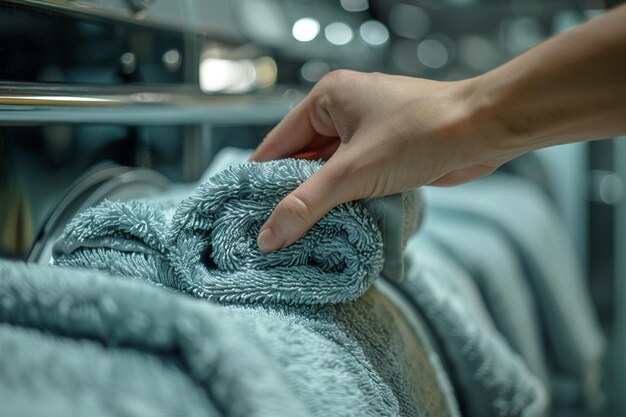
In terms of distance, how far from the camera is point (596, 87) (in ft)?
1.08

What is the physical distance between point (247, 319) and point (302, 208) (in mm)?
78

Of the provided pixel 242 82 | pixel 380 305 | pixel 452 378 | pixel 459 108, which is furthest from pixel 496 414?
pixel 242 82

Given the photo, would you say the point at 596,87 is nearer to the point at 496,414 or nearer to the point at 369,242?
the point at 369,242

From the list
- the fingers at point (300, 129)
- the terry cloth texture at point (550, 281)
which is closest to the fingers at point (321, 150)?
the fingers at point (300, 129)

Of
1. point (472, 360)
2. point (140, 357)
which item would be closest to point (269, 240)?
point (140, 357)

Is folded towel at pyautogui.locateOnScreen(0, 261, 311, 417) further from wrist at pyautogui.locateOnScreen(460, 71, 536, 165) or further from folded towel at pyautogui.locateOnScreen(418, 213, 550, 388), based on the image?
folded towel at pyautogui.locateOnScreen(418, 213, 550, 388)

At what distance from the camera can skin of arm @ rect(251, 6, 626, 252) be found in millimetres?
326

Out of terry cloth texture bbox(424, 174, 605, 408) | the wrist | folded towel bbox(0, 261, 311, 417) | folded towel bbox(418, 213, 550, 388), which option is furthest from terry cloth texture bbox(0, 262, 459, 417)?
terry cloth texture bbox(424, 174, 605, 408)

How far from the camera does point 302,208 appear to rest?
0.35 m

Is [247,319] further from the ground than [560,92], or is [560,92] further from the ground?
[560,92]

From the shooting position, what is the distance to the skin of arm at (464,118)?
326 mm

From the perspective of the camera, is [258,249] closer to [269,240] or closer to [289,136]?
[269,240]

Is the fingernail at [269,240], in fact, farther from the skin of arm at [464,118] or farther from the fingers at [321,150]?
the fingers at [321,150]

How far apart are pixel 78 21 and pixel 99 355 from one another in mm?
326
